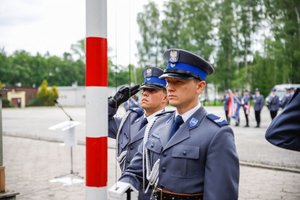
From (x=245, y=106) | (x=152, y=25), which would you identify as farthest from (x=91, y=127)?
(x=152, y=25)

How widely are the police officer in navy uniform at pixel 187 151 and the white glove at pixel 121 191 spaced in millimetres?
10

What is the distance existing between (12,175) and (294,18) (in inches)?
975

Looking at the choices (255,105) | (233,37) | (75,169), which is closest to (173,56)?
(75,169)

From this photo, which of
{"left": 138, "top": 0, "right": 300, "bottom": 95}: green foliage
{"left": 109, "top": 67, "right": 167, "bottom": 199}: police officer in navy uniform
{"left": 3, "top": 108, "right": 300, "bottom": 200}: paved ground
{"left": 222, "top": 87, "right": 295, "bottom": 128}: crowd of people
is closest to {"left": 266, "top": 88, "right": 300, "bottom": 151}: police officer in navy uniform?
{"left": 109, "top": 67, "right": 167, "bottom": 199}: police officer in navy uniform

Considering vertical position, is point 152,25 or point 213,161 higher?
point 152,25

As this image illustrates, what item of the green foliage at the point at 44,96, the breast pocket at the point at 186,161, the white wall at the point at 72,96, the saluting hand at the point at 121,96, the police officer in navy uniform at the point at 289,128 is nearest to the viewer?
the police officer in navy uniform at the point at 289,128

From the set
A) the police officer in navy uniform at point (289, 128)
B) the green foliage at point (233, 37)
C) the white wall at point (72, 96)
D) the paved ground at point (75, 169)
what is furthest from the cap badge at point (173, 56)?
the white wall at point (72, 96)

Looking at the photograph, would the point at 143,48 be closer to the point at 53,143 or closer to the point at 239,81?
the point at 239,81

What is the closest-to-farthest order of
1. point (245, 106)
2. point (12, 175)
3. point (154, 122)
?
point (154, 122) < point (12, 175) < point (245, 106)

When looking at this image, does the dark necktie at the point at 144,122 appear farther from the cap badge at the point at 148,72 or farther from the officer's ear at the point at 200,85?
the officer's ear at the point at 200,85

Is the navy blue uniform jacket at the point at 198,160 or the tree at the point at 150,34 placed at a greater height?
the tree at the point at 150,34

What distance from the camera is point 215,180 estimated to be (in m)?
1.83

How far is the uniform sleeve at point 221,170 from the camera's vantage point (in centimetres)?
182

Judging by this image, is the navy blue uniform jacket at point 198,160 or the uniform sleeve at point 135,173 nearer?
the navy blue uniform jacket at point 198,160
